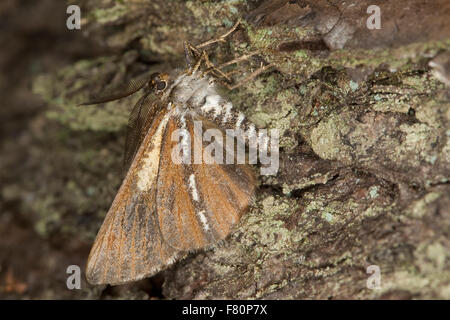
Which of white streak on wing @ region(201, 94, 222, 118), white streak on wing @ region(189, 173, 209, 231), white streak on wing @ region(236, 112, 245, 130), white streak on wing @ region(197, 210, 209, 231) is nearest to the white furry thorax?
white streak on wing @ region(201, 94, 222, 118)

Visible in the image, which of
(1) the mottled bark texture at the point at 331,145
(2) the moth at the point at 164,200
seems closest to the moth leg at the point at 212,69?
(2) the moth at the point at 164,200

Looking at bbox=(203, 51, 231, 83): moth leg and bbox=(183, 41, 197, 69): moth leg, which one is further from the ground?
bbox=(183, 41, 197, 69): moth leg

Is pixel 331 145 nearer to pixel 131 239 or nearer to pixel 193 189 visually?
pixel 193 189

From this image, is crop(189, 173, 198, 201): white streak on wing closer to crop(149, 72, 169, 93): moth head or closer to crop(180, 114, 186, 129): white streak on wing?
crop(180, 114, 186, 129): white streak on wing

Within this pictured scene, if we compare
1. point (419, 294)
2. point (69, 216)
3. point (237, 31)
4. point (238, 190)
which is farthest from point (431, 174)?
point (69, 216)

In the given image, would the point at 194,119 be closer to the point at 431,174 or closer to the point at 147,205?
the point at 147,205

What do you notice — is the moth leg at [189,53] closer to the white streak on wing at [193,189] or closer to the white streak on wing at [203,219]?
the white streak on wing at [193,189]
